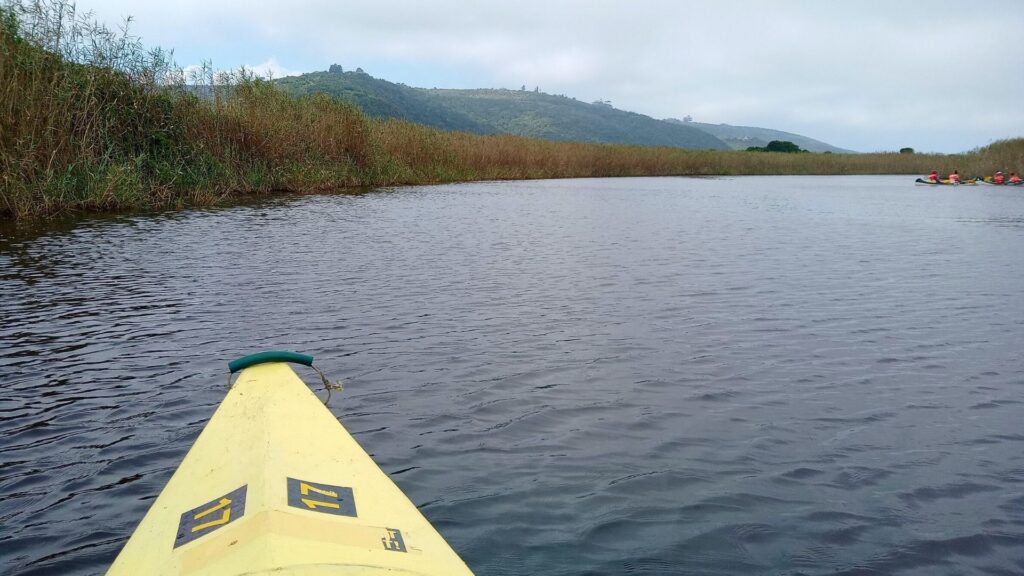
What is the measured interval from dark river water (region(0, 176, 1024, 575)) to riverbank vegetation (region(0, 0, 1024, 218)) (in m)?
2.82

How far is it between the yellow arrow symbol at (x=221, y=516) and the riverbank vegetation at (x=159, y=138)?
13.5m

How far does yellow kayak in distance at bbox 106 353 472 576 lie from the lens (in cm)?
213

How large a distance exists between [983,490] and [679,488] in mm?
1593

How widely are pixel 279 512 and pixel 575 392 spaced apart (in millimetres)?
3258

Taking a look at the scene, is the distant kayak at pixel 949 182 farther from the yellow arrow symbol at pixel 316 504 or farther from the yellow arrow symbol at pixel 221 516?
the yellow arrow symbol at pixel 221 516

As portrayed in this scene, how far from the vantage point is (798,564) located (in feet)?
10.4

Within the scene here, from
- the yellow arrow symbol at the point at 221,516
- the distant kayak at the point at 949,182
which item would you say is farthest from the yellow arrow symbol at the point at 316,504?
the distant kayak at the point at 949,182

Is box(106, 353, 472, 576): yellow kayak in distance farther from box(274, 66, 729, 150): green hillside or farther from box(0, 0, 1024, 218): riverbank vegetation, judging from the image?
box(274, 66, 729, 150): green hillside

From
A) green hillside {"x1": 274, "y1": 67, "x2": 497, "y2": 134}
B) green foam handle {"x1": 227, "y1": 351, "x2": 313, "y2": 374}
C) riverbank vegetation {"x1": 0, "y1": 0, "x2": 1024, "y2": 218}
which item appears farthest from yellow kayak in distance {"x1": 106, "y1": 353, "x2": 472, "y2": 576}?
green hillside {"x1": 274, "y1": 67, "x2": 497, "y2": 134}

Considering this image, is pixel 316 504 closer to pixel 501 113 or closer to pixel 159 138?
pixel 159 138

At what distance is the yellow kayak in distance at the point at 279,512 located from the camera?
7.00 feet

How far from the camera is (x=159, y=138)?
58.5ft

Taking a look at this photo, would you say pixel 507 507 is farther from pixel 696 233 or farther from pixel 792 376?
pixel 696 233

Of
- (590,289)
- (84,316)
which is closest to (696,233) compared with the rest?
(590,289)
